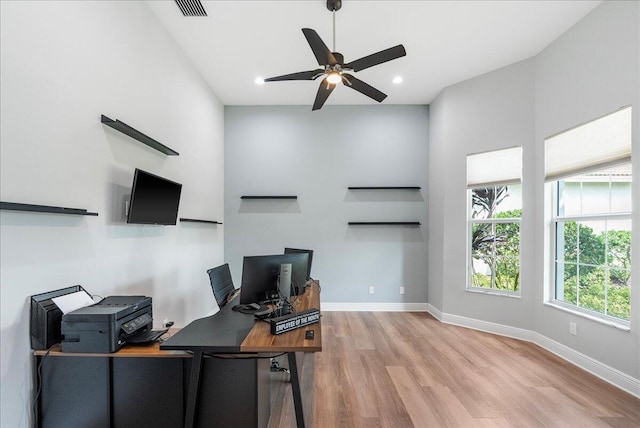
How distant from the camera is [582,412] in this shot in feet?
7.68

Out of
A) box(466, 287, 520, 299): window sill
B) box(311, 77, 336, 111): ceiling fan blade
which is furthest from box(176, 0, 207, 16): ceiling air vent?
box(466, 287, 520, 299): window sill

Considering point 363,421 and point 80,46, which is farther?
point 363,421

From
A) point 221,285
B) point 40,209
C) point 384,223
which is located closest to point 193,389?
point 40,209

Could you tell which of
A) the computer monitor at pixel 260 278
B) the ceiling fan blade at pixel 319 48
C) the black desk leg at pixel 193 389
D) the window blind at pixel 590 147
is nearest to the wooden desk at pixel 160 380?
the black desk leg at pixel 193 389

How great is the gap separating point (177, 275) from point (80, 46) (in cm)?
229

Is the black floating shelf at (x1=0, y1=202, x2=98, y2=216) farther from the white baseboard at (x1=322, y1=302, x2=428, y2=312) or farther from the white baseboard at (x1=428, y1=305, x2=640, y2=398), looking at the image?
the white baseboard at (x1=428, y1=305, x2=640, y2=398)

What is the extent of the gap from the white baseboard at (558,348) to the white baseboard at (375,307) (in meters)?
0.21

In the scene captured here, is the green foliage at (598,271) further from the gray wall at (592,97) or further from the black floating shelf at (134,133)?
the black floating shelf at (134,133)

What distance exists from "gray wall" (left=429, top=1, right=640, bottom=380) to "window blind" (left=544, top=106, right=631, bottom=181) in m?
0.09

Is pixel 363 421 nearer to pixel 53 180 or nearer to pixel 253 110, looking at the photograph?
pixel 53 180

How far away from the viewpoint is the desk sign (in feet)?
6.01

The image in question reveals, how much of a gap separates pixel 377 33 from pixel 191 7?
1.88 metres

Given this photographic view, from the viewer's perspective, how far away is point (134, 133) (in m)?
2.43

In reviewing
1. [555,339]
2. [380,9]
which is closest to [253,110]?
[380,9]
